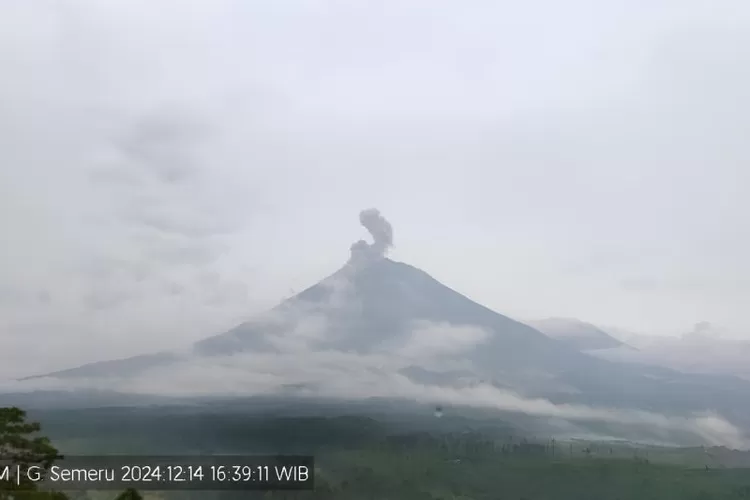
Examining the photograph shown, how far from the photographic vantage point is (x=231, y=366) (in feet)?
11.7

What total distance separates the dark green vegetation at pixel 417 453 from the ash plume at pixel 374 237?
0.88 m

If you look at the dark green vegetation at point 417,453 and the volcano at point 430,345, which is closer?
the dark green vegetation at point 417,453

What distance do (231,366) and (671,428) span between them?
7.85ft

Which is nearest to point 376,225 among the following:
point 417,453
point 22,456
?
point 417,453

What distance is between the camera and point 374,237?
11.9 ft

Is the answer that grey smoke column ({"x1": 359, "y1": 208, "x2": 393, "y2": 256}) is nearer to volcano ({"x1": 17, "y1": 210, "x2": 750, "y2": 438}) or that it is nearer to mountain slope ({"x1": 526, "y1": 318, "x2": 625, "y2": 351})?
volcano ({"x1": 17, "y1": 210, "x2": 750, "y2": 438})

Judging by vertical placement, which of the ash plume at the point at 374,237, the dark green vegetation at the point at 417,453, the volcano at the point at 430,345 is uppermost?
the ash plume at the point at 374,237

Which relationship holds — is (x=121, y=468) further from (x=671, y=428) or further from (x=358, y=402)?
(x=671, y=428)

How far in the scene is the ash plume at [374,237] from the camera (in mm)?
3605

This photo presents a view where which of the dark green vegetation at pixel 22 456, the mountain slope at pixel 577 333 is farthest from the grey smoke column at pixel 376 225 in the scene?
the dark green vegetation at pixel 22 456

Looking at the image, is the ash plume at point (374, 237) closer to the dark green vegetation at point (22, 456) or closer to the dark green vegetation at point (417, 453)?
the dark green vegetation at point (417, 453)

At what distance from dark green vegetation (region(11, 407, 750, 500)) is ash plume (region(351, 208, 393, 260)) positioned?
2.88 feet

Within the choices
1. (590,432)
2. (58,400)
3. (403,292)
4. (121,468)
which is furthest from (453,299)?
(58,400)

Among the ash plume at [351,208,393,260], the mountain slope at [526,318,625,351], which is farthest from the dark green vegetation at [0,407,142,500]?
the mountain slope at [526,318,625,351]
